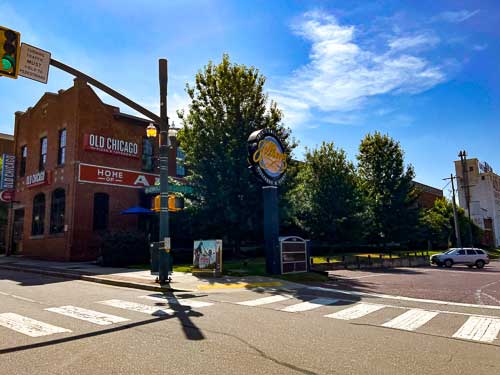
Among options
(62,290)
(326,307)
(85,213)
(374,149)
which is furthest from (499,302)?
(374,149)

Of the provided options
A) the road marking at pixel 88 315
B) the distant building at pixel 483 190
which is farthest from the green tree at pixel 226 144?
the distant building at pixel 483 190

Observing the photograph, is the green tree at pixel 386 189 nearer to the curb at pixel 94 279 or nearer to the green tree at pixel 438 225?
the green tree at pixel 438 225

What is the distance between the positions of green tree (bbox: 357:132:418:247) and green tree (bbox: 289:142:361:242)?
13.8ft

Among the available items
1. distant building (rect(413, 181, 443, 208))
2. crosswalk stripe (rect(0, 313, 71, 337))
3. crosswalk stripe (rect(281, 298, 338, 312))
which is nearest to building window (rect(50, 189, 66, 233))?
crosswalk stripe (rect(0, 313, 71, 337))

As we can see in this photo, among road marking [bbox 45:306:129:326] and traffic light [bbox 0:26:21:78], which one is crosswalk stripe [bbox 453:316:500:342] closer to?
road marking [bbox 45:306:129:326]

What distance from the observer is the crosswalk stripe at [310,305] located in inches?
398

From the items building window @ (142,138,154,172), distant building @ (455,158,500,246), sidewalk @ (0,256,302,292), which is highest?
distant building @ (455,158,500,246)

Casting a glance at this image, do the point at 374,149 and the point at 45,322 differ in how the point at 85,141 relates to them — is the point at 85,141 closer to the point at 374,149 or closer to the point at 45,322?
the point at 45,322

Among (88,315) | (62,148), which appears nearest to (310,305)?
(88,315)

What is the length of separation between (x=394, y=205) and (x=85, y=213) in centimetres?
2686

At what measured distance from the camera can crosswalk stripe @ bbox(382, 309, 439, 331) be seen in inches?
316

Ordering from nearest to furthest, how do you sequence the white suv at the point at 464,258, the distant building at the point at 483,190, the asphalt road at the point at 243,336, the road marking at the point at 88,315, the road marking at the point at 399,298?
the asphalt road at the point at 243,336
the road marking at the point at 88,315
the road marking at the point at 399,298
the white suv at the point at 464,258
the distant building at the point at 483,190

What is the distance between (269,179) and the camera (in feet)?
59.1

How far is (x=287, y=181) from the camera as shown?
23.9m
